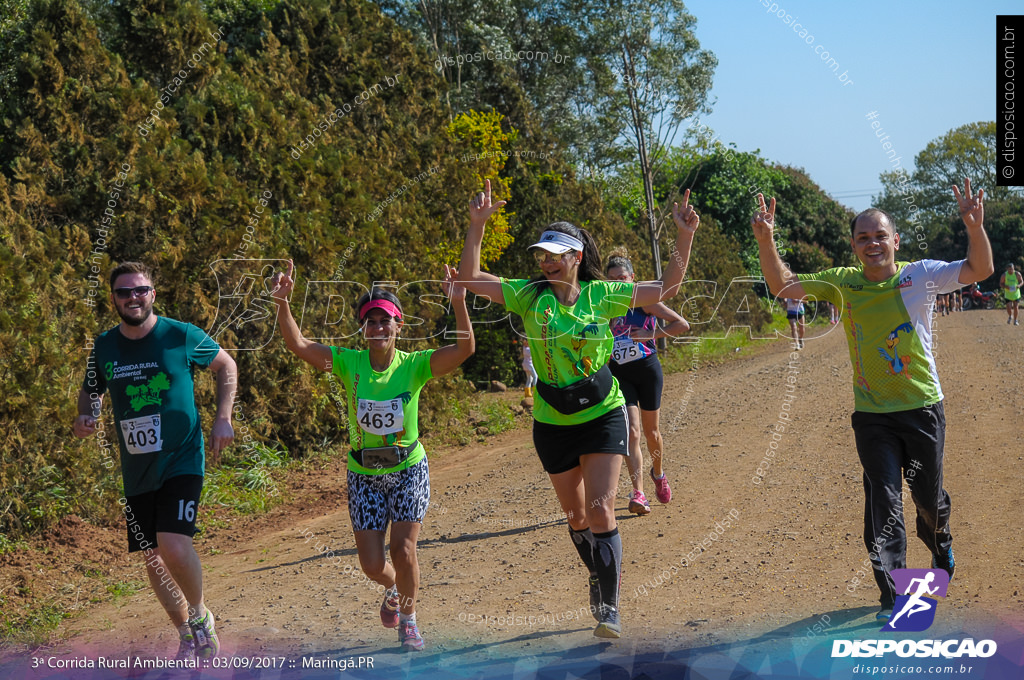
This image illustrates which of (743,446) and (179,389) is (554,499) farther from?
(179,389)

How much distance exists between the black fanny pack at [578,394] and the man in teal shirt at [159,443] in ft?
5.79

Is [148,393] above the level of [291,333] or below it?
below

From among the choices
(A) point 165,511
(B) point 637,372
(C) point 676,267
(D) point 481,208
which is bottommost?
(A) point 165,511

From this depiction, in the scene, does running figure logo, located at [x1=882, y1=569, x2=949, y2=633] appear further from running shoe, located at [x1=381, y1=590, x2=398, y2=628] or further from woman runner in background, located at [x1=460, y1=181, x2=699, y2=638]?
running shoe, located at [x1=381, y1=590, x2=398, y2=628]

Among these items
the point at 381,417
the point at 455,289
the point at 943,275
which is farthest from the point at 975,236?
the point at 381,417

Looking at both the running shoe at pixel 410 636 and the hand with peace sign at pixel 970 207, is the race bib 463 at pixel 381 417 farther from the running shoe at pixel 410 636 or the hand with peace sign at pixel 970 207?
the hand with peace sign at pixel 970 207

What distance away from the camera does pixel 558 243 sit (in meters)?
5.00

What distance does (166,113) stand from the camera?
1075cm

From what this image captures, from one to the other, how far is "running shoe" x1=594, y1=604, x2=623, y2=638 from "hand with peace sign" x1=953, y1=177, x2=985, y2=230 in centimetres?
272

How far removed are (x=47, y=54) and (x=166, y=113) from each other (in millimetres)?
1385

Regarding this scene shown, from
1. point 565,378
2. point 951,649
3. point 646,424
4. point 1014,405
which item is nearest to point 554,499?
point 646,424

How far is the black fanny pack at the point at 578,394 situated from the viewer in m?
4.91

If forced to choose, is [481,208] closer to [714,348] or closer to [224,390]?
[224,390]

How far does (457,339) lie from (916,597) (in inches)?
112
